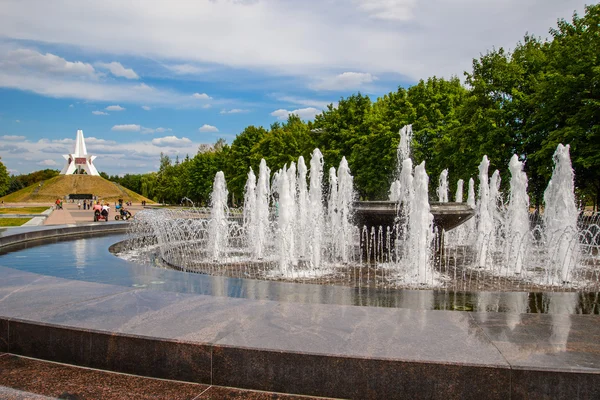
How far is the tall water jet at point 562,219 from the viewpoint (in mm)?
9758

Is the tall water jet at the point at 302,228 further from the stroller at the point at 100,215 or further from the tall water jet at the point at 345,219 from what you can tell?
the stroller at the point at 100,215

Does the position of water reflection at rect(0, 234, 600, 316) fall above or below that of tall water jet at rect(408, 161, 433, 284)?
below

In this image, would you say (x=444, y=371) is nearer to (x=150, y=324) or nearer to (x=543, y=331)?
(x=543, y=331)

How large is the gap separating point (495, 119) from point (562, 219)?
14.5 metres

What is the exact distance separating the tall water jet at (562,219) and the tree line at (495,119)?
8411mm

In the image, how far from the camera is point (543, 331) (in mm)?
3816

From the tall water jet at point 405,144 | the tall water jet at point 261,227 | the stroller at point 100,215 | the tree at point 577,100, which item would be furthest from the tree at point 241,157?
the tall water jet at point 261,227

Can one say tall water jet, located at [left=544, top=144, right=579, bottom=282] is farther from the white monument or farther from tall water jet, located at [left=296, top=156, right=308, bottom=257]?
the white monument

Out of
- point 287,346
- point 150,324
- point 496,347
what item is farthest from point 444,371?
point 150,324

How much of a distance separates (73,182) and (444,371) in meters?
107

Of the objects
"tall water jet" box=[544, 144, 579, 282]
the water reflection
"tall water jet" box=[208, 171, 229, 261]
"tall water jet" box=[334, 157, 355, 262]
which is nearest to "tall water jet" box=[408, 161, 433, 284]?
"tall water jet" box=[334, 157, 355, 262]

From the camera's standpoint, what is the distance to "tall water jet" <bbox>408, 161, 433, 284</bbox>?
923 centimetres

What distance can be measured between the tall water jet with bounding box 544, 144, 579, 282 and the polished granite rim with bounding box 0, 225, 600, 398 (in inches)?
240

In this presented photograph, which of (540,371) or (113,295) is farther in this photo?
(113,295)
